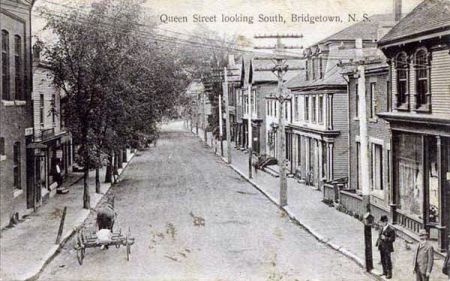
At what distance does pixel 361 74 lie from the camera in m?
15.6

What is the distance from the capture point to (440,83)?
15555 millimetres

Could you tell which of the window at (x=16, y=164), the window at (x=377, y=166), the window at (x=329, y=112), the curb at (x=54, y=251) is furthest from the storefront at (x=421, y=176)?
the window at (x=16, y=164)

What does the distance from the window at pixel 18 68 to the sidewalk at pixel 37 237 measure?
401cm

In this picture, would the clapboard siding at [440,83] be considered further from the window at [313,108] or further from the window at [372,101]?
the window at [313,108]

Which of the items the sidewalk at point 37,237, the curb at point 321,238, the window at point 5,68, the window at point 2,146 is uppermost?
the window at point 5,68

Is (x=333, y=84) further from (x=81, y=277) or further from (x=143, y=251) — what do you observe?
(x=81, y=277)

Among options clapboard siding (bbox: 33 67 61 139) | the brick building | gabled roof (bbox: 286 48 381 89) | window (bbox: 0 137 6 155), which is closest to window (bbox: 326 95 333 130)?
gabled roof (bbox: 286 48 381 89)

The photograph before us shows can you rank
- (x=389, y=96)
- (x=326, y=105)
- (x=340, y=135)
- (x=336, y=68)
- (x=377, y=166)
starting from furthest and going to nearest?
(x=336, y=68), (x=326, y=105), (x=340, y=135), (x=377, y=166), (x=389, y=96)

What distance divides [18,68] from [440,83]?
41.7ft

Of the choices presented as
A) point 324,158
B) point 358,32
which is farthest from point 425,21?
point 358,32

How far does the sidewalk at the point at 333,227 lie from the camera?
47.2 feet

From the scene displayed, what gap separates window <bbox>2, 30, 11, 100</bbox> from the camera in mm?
18484

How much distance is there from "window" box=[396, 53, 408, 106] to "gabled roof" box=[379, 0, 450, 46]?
63 centimetres

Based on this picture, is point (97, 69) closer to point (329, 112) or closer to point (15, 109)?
point (15, 109)
